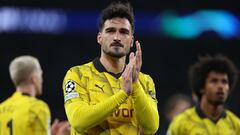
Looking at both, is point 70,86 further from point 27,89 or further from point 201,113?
point 201,113

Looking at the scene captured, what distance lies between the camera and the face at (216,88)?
754cm

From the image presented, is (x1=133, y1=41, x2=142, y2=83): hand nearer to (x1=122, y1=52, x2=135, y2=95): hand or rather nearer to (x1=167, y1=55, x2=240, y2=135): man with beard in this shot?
(x1=122, y1=52, x2=135, y2=95): hand

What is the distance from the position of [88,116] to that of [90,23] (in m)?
6.82

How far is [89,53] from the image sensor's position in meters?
12.1

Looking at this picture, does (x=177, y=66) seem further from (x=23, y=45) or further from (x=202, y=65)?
(x=202, y=65)

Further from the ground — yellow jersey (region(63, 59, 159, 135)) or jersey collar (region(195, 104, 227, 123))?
yellow jersey (region(63, 59, 159, 135))

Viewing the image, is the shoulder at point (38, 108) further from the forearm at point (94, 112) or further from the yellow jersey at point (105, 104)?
the forearm at point (94, 112)

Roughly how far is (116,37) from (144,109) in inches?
23.5

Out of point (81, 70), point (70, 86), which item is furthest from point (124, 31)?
point (70, 86)

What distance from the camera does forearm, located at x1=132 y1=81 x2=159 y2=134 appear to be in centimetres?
530

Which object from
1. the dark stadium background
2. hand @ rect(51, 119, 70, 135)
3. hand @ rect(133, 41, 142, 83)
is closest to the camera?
hand @ rect(133, 41, 142, 83)

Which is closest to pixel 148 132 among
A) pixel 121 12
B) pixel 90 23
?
pixel 121 12

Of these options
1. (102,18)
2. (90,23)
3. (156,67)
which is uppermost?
(102,18)

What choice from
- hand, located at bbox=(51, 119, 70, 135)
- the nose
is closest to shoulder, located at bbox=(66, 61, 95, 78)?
the nose
